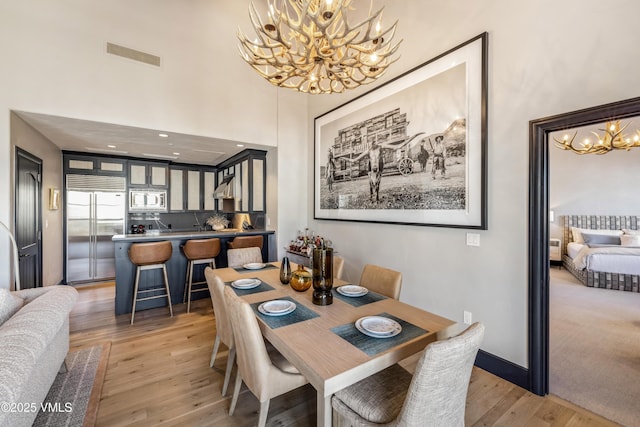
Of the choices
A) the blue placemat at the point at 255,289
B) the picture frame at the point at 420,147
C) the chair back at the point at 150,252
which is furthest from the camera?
the chair back at the point at 150,252

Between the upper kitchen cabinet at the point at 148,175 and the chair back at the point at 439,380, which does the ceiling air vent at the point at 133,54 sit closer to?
the upper kitchen cabinet at the point at 148,175

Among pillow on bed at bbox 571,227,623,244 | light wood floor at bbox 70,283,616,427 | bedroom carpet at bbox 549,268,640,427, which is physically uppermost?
pillow on bed at bbox 571,227,623,244

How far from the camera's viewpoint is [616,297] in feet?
13.7

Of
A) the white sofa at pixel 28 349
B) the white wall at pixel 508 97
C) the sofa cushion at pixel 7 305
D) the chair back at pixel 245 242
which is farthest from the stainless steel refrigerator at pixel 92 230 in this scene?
the white wall at pixel 508 97

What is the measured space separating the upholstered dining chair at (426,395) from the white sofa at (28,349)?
137 cm

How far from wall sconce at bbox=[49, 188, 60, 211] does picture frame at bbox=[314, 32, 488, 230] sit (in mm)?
4461

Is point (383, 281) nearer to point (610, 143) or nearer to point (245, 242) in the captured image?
point (245, 242)

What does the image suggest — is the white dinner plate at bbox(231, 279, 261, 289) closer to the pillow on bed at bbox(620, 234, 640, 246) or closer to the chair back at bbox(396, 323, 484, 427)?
the chair back at bbox(396, 323, 484, 427)

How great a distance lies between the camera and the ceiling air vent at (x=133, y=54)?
10.9 feet

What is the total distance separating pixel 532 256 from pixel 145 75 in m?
4.56

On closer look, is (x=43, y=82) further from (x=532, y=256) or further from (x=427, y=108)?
(x=532, y=256)

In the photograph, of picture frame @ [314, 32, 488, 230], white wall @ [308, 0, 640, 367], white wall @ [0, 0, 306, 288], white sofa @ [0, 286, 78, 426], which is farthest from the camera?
white wall @ [0, 0, 306, 288]

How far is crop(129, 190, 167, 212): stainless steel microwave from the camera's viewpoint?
5.62 meters

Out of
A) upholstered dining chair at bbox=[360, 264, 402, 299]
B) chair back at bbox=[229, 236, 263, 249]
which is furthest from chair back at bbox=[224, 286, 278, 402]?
chair back at bbox=[229, 236, 263, 249]
